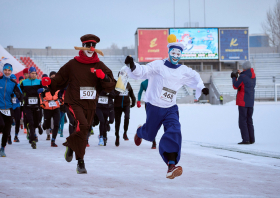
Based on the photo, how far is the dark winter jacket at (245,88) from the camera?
10.1 meters

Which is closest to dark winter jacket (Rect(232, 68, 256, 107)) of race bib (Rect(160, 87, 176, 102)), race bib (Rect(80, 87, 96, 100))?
race bib (Rect(160, 87, 176, 102))

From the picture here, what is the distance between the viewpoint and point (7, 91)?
26.6 ft

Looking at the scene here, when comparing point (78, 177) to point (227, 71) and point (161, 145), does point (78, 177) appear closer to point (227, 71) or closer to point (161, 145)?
point (161, 145)

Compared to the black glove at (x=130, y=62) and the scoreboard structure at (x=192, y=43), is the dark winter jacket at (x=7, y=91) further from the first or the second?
the scoreboard structure at (x=192, y=43)

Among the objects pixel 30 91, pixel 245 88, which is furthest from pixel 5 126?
pixel 245 88

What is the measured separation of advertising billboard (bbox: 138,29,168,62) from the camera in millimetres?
46531

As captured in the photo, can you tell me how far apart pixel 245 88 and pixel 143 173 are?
548 centimetres

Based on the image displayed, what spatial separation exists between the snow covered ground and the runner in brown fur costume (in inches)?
17.4

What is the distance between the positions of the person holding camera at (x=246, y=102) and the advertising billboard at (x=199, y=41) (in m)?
36.3

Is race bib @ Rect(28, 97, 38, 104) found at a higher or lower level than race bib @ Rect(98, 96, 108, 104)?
higher

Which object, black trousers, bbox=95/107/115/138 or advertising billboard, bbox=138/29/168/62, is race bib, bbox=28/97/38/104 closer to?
black trousers, bbox=95/107/115/138

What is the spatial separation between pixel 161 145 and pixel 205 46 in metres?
42.8

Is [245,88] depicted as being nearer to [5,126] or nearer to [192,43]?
[5,126]

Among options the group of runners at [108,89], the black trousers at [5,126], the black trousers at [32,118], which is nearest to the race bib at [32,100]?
the black trousers at [32,118]
